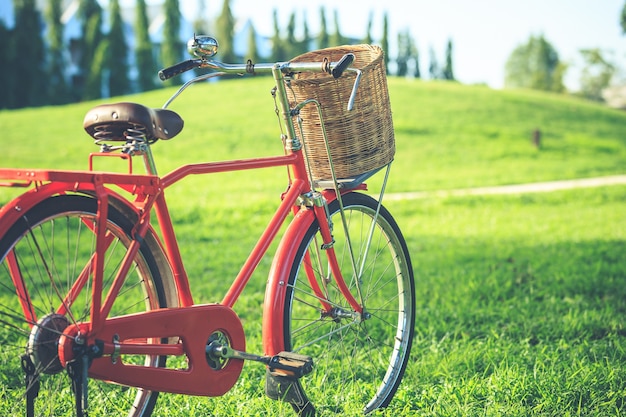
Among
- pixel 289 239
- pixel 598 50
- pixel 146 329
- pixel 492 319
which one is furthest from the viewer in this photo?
pixel 598 50

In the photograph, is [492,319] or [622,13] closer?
[492,319]

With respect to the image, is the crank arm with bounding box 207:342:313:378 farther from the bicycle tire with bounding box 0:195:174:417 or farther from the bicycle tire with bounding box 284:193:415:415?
the bicycle tire with bounding box 0:195:174:417

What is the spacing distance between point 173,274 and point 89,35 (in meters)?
42.4

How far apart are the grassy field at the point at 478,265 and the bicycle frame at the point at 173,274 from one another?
55 centimetres

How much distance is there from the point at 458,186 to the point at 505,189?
0.99 m

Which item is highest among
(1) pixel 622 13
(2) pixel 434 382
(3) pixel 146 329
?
(3) pixel 146 329

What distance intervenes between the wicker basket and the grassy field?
114cm

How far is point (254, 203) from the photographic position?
435 inches

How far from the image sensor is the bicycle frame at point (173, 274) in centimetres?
234

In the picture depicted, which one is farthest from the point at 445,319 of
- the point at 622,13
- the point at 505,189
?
the point at 622,13

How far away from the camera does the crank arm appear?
272cm

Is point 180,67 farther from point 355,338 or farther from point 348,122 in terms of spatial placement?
point 355,338

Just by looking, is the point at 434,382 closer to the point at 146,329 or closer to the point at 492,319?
the point at 492,319

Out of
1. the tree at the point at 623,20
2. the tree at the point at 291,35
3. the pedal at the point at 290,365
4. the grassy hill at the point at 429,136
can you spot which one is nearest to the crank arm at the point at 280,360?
the pedal at the point at 290,365
